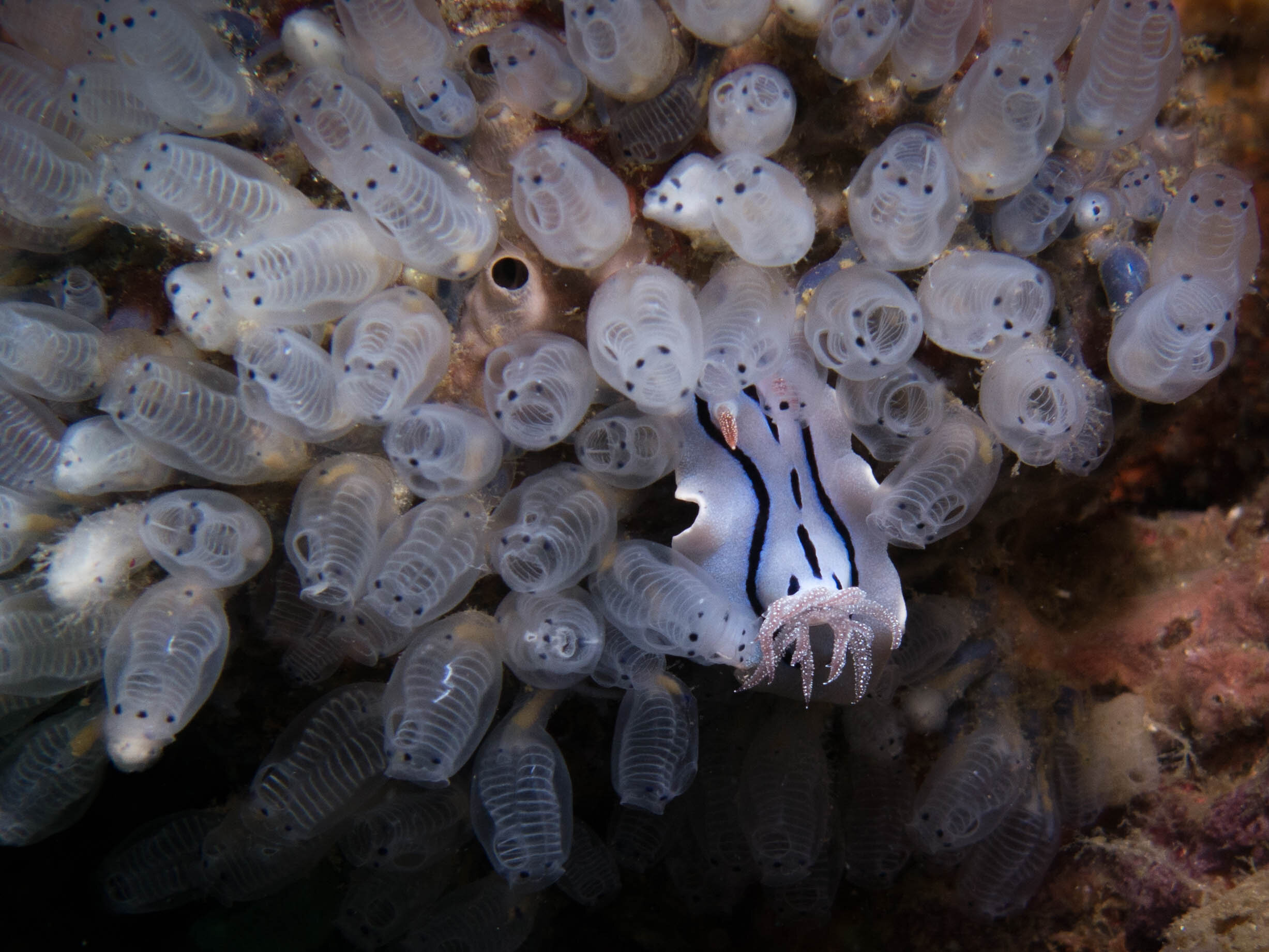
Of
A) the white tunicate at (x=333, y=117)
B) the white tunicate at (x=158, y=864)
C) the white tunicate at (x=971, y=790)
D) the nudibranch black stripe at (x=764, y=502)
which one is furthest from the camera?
the white tunicate at (x=158, y=864)

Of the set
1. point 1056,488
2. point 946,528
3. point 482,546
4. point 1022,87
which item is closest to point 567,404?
point 482,546

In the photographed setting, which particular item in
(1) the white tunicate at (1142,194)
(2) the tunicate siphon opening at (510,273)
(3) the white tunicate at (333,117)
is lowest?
(2) the tunicate siphon opening at (510,273)

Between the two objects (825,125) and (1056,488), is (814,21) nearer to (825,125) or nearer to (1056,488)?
(825,125)

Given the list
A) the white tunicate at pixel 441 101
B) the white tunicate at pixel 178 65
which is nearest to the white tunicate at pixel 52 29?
the white tunicate at pixel 178 65

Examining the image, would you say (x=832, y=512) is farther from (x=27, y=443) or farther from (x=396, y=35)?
(x=27, y=443)

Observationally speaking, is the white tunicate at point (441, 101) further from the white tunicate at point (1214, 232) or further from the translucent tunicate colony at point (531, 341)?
the white tunicate at point (1214, 232)

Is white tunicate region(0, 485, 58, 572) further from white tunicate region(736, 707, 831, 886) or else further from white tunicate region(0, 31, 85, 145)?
white tunicate region(736, 707, 831, 886)
